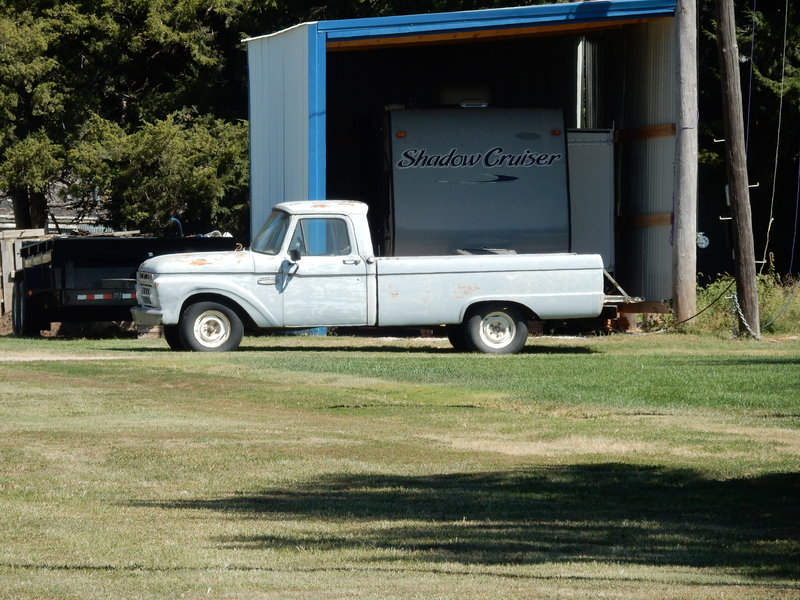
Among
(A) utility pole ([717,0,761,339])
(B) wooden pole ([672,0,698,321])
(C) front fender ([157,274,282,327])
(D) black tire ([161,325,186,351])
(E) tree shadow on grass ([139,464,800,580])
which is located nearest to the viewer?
(E) tree shadow on grass ([139,464,800,580])

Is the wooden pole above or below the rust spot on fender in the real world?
above

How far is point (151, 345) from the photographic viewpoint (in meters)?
21.1

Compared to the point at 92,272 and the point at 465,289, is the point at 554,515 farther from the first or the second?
the point at 92,272

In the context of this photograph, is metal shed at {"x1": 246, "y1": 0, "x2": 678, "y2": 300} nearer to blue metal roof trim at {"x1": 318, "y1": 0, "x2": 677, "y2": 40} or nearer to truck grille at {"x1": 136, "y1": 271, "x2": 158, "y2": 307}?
blue metal roof trim at {"x1": 318, "y1": 0, "x2": 677, "y2": 40}

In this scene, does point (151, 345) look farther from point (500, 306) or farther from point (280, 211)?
point (500, 306)

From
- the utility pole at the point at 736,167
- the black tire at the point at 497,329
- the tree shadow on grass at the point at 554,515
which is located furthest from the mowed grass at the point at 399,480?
the utility pole at the point at 736,167

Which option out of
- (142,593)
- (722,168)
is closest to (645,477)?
(142,593)

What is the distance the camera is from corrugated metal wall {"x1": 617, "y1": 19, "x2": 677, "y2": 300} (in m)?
23.8

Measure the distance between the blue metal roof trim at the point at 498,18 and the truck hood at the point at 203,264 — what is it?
5296 millimetres

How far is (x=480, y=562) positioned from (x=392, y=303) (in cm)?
1233

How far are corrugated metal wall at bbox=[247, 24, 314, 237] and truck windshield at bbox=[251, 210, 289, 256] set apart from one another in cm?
332

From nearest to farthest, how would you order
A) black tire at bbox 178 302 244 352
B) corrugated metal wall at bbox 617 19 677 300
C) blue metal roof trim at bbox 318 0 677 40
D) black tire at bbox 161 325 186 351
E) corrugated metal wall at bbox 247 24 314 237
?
black tire at bbox 178 302 244 352
black tire at bbox 161 325 186 351
blue metal roof trim at bbox 318 0 677 40
corrugated metal wall at bbox 247 24 314 237
corrugated metal wall at bbox 617 19 677 300

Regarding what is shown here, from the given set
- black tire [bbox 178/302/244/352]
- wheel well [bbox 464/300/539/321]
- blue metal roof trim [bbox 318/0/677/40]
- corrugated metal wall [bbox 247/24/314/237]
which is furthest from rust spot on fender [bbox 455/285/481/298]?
blue metal roof trim [bbox 318/0/677/40]

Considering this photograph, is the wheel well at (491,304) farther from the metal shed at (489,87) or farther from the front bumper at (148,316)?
the metal shed at (489,87)
